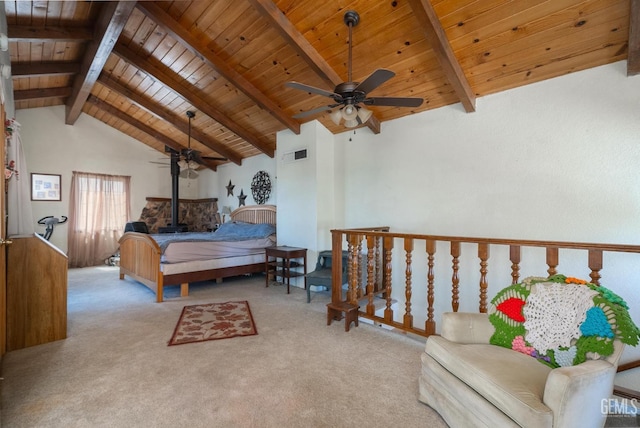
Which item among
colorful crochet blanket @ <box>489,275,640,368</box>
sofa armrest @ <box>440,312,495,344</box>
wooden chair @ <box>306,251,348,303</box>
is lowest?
wooden chair @ <box>306,251,348,303</box>

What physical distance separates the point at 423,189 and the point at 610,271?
1.98 m

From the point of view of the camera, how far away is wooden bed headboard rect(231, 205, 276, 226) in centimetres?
599

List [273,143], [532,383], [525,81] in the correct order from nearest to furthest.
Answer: [532,383], [525,81], [273,143]

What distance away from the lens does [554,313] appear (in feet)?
5.07

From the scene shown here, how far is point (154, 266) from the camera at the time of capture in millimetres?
4039

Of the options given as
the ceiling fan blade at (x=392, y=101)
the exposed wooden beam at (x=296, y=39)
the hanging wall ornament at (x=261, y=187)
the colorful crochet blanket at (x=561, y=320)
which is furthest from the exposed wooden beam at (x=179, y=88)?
the colorful crochet blanket at (x=561, y=320)

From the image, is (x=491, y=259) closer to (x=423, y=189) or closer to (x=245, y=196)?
(x=423, y=189)

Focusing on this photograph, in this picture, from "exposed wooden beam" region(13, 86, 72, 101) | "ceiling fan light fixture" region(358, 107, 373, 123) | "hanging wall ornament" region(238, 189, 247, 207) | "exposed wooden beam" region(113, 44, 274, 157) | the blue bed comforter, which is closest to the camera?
"ceiling fan light fixture" region(358, 107, 373, 123)

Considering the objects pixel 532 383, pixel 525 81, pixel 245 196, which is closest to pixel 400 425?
pixel 532 383

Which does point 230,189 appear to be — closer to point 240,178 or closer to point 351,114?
point 240,178

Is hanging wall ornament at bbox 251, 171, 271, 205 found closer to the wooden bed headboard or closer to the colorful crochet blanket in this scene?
the wooden bed headboard

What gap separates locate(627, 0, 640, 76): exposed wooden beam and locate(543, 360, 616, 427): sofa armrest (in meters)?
2.61

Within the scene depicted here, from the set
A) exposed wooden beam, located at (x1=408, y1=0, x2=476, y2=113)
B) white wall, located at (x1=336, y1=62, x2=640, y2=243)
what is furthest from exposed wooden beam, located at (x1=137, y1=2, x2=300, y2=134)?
exposed wooden beam, located at (x1=408, y1=0, x2=476, y2=113)

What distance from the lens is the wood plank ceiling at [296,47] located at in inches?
97.3
